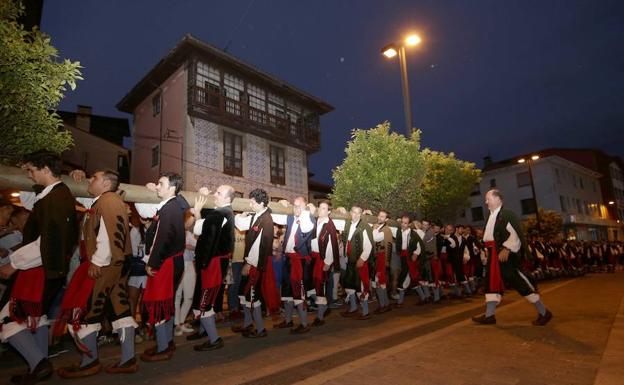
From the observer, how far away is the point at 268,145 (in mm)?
22297

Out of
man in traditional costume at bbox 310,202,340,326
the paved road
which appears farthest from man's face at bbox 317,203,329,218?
the paved road

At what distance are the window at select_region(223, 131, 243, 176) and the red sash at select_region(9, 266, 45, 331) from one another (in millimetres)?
16226

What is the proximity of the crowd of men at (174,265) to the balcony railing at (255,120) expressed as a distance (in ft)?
38.4

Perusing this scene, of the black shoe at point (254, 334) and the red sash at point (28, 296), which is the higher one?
the red sash at point (28, 296)

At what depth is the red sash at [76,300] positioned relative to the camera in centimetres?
375

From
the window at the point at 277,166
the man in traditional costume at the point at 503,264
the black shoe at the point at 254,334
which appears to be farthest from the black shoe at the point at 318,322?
the window at the point at 277,166

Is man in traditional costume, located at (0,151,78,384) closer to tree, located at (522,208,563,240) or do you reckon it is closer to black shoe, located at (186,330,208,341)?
black shoe, located at (186,330,208,341)

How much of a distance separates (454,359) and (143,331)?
184 inches

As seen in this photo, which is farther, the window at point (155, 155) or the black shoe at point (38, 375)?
the window at point (155, 155)

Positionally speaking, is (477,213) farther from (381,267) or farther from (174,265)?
(174,265)

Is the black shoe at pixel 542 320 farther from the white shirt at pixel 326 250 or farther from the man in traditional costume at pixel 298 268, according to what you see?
the man in traditional costume at pixel 298 268

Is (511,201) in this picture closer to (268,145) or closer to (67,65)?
(268,145)

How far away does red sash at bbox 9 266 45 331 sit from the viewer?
364 cm

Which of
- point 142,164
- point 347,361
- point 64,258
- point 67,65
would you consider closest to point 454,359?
point 347,361
